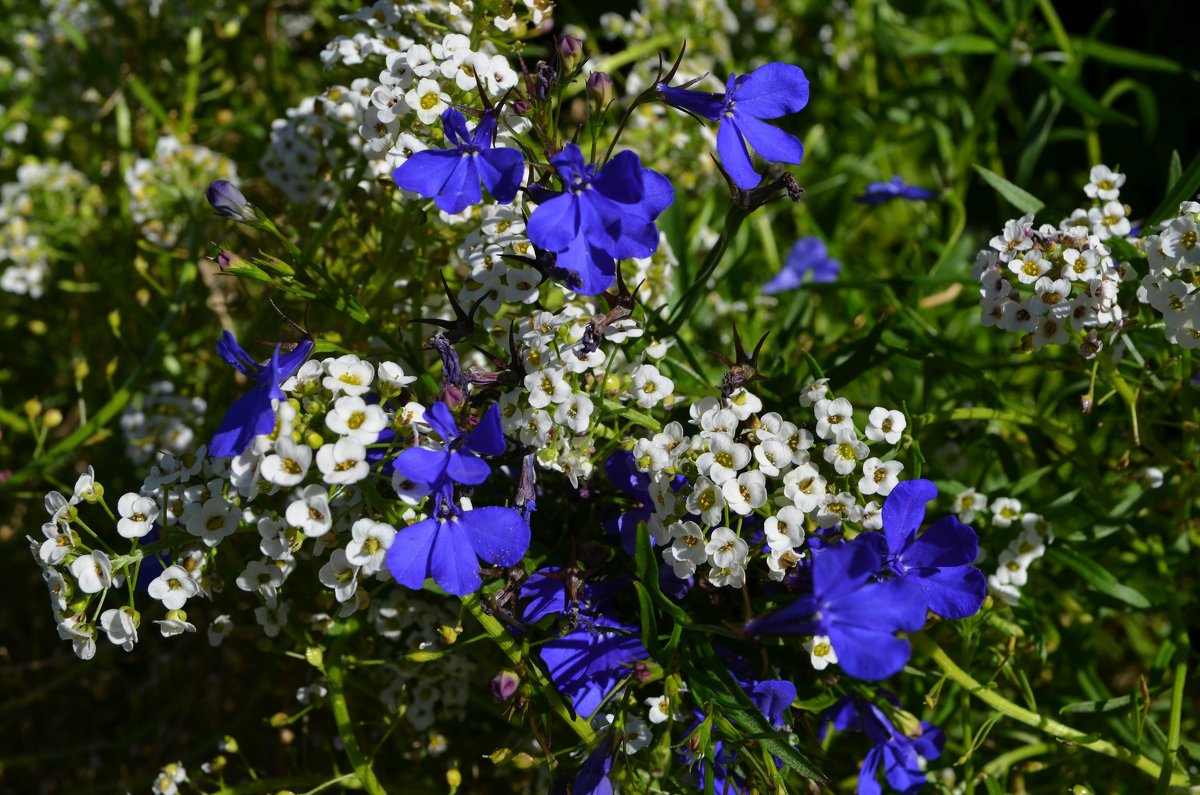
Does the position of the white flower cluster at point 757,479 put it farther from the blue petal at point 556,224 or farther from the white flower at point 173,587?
the white flower at point 173,587

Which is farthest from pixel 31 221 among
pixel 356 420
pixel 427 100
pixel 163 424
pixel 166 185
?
pixel 356 420

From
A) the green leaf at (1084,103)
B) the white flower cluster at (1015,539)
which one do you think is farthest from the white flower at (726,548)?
the green leaf at (1084,103)

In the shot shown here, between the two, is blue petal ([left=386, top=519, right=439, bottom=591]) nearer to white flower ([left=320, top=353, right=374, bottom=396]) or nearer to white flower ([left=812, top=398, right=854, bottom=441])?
white flower ([left=320, top=353, right=374, bottom=396])

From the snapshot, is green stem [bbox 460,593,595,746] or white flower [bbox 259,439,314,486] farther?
green stem [bbox 460,593,595,746]

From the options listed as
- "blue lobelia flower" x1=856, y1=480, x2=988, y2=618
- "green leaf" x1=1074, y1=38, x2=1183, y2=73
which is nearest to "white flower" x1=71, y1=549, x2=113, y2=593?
"blue lobelia flower" x1=856, y1=480, x2=988, y2=618

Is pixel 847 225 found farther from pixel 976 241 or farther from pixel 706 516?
pixel 706 516

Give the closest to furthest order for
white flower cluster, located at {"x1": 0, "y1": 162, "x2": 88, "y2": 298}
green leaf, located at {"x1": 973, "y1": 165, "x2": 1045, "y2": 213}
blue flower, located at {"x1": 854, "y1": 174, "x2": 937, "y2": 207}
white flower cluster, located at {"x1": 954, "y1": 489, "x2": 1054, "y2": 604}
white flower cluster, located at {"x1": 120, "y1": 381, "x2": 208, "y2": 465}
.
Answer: white flower cluster, located at {"x1": 954, "y1": 489, "x2": 1054, "y2": 604} → green leaf, located at {"x1": 973, "y1": 165, "x2": 1045, "y2": 213} → white flower cluster, located at {"x1": 120, "y1": 381, "x2": 208, "y2": 465} → blue flower, located at {"x1": 854, "y1": 174, "x2": 937, "y2": 207} → white flower cluster, located at {"x1": 0, "y1": 162, "x2": 88, "y2": 298}

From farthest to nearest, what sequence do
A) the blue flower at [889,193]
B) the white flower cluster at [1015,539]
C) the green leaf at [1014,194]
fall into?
the blue flower at [889,193], the green leaf at [1014,194], the white flower cluster at [1015,539]
